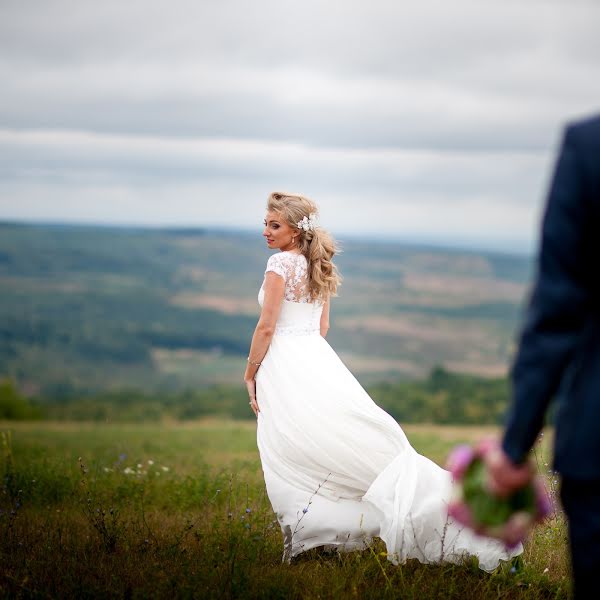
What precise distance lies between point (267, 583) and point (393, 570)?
1.01m

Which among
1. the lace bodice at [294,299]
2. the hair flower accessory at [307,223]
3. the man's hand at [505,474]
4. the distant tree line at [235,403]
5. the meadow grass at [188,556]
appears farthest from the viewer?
the distant tree line at [235,403]

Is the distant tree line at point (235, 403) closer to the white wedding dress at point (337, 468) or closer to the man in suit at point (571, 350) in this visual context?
the white wedding dress at point (337, 468)

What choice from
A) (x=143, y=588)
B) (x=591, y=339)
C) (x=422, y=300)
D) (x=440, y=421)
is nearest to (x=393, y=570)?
(x=143, y=588)

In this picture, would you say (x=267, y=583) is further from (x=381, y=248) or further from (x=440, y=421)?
(x=381, y=248)

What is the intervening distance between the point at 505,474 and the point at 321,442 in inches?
140

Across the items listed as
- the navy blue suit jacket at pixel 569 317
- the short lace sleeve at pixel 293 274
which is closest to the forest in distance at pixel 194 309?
the short lace sleeve at pixel 293 274

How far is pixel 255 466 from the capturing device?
30.6ft

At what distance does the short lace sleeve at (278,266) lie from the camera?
6.74 m

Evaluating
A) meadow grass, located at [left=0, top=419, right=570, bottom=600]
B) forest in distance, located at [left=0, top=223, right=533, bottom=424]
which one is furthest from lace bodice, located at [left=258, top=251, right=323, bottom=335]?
forest in distance, located at [left=0, top=223, right=533, bottom=424]

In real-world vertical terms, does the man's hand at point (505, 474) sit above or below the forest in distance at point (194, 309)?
above

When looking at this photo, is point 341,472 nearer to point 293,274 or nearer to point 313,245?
point 293,274

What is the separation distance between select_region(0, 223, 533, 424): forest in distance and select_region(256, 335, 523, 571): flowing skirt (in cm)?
4205

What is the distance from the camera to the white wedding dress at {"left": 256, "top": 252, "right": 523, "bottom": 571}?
6008 millimetres

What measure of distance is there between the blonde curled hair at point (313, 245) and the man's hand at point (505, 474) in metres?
3.99
